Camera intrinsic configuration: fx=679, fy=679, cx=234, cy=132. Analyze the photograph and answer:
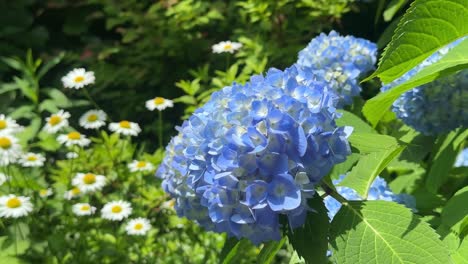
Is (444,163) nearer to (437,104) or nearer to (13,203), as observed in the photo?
(437,104)

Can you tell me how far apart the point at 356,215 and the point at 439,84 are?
0.57 m

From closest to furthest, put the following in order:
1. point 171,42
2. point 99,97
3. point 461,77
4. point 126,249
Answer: point 461,77 < point 126,249 < point 171,42 < point 99,97

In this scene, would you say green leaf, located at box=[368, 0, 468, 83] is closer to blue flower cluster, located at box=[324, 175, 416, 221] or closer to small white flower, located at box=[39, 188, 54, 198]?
blue flower cluster, located at box=[324, 175, 416, 221]

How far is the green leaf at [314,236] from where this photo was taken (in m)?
0.92

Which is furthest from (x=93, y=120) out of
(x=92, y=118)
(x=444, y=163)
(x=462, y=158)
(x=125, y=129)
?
(x=444, y=163)

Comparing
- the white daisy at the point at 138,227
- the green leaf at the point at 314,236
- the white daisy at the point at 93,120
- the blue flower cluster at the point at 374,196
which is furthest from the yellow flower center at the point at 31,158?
the green leaf at the point at 314,236

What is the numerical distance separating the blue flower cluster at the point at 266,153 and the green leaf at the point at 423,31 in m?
0.16

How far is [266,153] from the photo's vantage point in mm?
916

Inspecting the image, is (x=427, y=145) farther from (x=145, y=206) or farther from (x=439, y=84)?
(x=145, y=206)

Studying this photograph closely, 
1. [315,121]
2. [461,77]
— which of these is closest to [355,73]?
[461,77]

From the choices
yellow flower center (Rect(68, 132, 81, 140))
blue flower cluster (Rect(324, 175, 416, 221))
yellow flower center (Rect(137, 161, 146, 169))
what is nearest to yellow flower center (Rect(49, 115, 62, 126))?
yellow flower center (Rect(68, 132, 81, 140))

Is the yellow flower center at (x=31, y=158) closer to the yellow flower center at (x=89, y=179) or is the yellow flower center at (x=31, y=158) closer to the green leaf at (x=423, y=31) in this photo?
the yellow flower center at (x=89, y=179)

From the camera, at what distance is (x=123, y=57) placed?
3812 millimetres

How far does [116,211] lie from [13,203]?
0.33 metres
